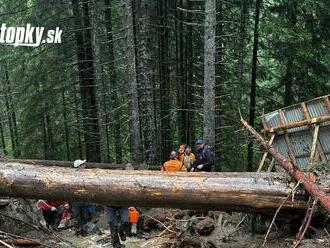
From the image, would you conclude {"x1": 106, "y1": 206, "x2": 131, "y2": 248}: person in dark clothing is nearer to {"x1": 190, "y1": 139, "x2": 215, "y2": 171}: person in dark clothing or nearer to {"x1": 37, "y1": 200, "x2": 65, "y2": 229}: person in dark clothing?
{"x1": 37, "y1": 200, "x2": 65, "y2": 229}: person in dark clothing

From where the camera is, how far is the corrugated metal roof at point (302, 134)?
36.3 ft

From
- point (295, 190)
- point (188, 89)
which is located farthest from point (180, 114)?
point (295, 190)

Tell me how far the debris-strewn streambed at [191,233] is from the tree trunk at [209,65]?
3771mm

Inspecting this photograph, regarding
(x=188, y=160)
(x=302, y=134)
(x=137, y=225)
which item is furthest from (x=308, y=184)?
(x=188, y=160)

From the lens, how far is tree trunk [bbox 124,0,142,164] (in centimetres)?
1556

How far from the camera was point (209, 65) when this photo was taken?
47.0 ft

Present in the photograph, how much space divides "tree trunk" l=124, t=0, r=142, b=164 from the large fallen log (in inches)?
306

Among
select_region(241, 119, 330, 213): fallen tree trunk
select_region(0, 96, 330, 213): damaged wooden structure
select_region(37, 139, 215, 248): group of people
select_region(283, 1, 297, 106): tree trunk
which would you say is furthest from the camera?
select_region(283, 1, 297, 106): tree trunk

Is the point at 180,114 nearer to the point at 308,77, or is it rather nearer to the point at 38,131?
→ the point at 308,77

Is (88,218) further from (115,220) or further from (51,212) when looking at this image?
(115,220)
